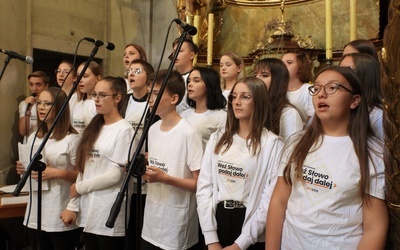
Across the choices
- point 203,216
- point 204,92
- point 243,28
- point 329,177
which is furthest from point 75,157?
point 243,28

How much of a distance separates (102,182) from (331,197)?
4.59 feet

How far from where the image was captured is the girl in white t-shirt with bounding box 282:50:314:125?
3.10 meters

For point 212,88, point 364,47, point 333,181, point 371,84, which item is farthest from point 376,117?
point 212,88

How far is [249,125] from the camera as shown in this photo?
2.19 meters

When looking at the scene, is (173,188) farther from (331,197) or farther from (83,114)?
(83,114)

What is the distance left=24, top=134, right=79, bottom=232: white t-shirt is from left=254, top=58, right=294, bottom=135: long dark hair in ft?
4.30

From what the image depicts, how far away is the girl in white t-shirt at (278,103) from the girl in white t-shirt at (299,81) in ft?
1.97

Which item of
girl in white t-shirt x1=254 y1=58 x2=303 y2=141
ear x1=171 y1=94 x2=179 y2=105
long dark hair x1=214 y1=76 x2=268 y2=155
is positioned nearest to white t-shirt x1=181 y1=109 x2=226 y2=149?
ear x1=171 y1=94 x2=179 y2=105

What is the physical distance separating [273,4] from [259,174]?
3278 mm

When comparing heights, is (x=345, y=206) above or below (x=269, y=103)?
below

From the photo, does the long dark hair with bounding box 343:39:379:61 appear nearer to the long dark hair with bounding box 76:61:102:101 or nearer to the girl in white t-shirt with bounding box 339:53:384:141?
the girl in white t-shirt with bounding box 339:53:384:141

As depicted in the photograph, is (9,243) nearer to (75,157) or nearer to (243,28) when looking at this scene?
(75,157)

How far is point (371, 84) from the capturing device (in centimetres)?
198

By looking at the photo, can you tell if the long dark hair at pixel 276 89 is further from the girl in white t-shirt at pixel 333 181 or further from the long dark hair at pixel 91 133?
the long dark hair at pixel 91 133
